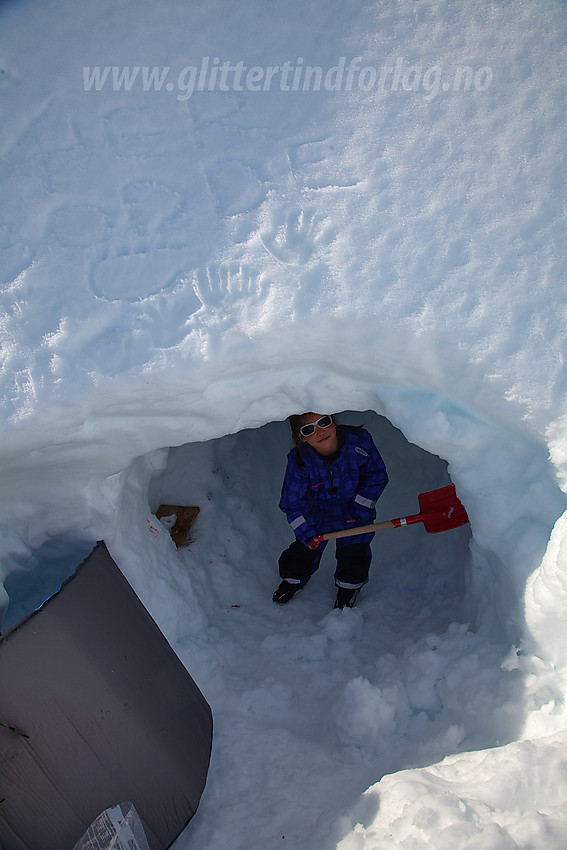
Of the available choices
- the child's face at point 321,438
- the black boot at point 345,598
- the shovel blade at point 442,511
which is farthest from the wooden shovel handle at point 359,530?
the child's face at point 321,438

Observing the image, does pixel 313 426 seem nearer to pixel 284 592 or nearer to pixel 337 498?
pixel 337 498

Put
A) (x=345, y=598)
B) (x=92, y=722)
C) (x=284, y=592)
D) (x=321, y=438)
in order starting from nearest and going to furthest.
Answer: (x=92, y=722)
(x=321, y=438)
(x=345, y=598)
(x=284, y=592)

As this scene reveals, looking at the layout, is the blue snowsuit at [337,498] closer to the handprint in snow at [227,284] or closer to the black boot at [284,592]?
the black boot at [284,592]

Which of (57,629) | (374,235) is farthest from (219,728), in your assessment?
(374,235)

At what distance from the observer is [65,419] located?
2025mm

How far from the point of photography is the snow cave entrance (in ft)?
10.1

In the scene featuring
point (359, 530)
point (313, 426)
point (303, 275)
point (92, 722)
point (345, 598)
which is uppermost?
point (303, 275)

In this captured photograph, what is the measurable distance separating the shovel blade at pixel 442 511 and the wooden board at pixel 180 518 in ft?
4.54

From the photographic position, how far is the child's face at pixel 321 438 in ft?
9.07

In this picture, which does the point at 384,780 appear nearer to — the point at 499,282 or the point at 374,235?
the point at 499,282

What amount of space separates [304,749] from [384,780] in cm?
51

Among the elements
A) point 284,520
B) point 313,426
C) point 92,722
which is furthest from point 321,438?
point 92,722

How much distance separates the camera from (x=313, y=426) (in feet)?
9.03

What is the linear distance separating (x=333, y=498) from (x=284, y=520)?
85cm
